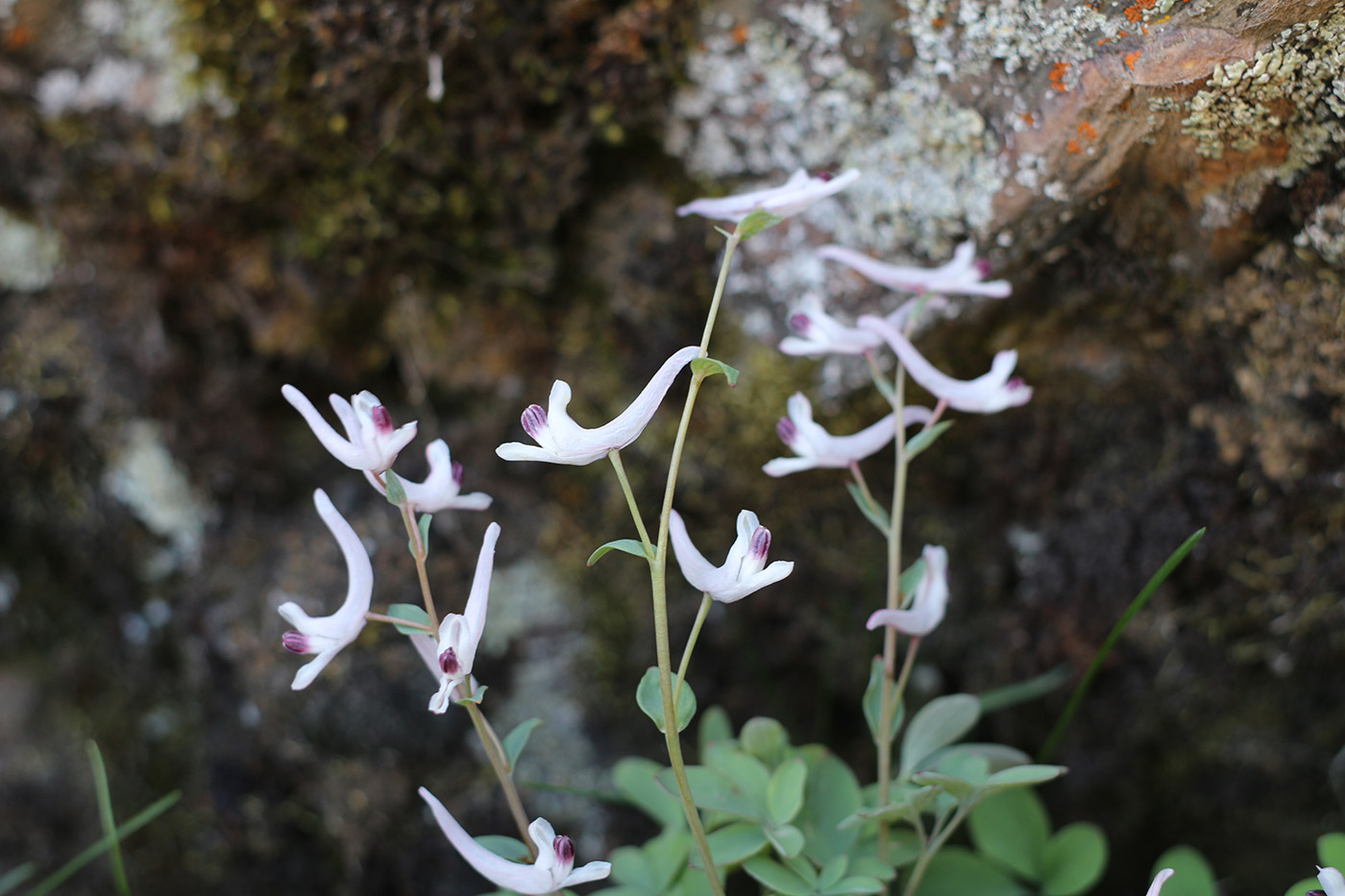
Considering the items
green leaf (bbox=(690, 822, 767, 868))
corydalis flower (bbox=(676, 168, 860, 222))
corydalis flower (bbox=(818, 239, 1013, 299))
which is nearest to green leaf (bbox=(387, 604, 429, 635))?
green leaf (bbox=(690, 822, 767, 868))

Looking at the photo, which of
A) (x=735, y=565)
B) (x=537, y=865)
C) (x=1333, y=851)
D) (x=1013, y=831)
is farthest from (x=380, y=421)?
(x=1333, y=851)

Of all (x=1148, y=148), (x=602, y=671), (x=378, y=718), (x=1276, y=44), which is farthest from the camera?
(x=602, y=671)

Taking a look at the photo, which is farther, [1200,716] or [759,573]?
[1200,716]

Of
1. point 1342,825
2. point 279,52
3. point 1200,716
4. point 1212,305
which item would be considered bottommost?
point 1342,825

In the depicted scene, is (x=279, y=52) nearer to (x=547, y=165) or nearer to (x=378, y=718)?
(x=547, y=165)

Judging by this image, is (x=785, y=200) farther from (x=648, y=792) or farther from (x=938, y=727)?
(x=648, y=792)

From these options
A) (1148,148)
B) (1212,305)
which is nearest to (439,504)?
(1148,148)
